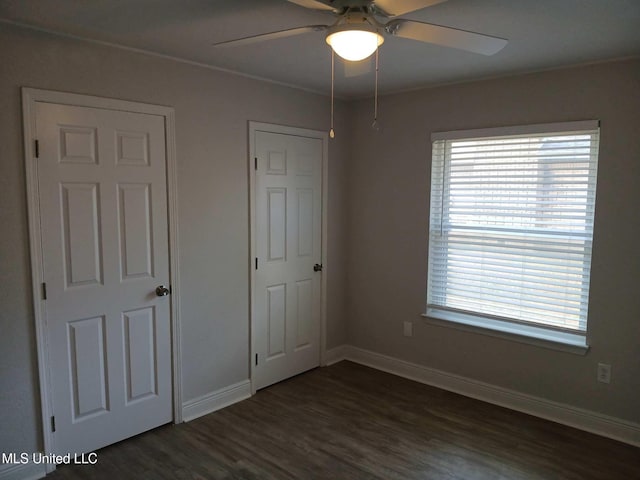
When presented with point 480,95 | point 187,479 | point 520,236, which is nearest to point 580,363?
point 520,236

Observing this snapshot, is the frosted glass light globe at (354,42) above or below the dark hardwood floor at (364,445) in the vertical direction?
above

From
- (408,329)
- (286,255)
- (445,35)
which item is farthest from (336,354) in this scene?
(445,35)

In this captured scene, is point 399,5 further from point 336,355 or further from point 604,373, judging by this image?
point 336,355

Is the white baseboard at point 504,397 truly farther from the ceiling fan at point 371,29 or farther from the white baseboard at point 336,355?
the ceiling fan at point 371,29

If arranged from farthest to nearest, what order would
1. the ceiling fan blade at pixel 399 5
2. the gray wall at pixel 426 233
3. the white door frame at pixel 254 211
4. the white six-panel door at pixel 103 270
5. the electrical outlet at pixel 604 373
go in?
the white door frame at pixel 254 211
the electrical outlet at pixel 604 373
the gray wall at pixel 426 233
the white six-panel door at pixel 103 270
the ceiling fan blade at pixel 399 5

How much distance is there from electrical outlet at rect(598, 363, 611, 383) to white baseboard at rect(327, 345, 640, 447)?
239mm

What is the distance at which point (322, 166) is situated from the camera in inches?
160

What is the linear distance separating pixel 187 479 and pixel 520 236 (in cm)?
270

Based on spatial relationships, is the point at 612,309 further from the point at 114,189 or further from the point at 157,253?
the point at 114,189

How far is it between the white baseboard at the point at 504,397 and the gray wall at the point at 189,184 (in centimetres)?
109

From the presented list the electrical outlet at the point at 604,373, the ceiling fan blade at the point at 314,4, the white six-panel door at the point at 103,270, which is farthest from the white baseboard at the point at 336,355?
the ceiling fan blade at the point at 314,4

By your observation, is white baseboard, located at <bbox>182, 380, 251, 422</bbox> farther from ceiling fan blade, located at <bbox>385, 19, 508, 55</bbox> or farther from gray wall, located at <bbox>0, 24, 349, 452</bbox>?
ceiling fan blade, located at <bbox>385, 19, 508, 55</bbox>

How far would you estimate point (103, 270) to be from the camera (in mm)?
2770

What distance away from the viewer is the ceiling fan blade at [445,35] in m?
1.79
